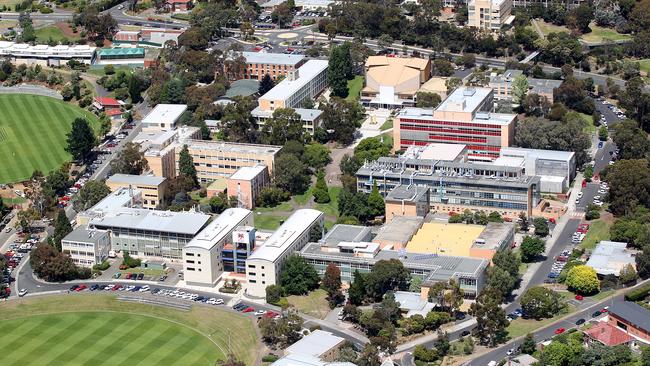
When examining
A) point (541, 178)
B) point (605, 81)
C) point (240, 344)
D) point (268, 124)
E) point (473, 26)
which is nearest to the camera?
point (240, 344)

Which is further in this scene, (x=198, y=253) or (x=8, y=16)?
(x=8, y=16)

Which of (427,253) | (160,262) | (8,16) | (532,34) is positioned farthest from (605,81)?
(8,16)

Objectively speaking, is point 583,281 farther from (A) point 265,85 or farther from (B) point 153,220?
(A) point 265,85

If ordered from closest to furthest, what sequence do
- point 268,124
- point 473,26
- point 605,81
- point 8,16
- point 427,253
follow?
point 427,253 < point 268,124 < point 605,81 < point 473,26 < point 8,16

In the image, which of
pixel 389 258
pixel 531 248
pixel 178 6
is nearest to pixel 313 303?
pixel 389 258

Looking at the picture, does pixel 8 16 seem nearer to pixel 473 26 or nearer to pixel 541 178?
pixel 473 26

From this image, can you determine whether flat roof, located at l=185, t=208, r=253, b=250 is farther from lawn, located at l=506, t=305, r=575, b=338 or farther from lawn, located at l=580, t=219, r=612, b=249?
lawn, located at l=580, t=219, r=612, b=249

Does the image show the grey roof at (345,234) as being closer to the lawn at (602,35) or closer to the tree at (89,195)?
the tree at (89,195)
